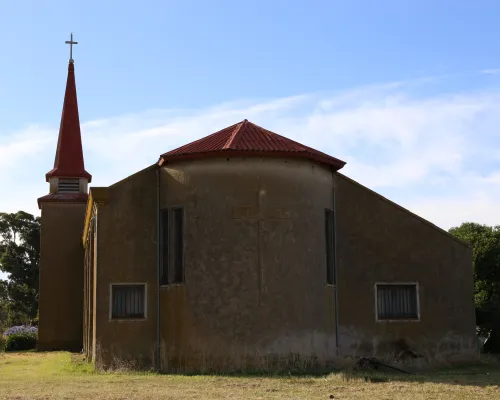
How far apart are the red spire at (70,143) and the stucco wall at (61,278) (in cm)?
171

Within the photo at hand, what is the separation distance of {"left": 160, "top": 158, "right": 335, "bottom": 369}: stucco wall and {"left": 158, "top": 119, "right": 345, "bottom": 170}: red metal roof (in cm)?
30

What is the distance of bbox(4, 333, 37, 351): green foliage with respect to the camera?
41.0 m

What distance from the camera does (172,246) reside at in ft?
76.6

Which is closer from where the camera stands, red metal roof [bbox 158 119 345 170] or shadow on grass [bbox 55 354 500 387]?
shadow on grass [bbox 55 354 500 387]

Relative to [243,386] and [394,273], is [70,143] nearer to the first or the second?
[394,273]

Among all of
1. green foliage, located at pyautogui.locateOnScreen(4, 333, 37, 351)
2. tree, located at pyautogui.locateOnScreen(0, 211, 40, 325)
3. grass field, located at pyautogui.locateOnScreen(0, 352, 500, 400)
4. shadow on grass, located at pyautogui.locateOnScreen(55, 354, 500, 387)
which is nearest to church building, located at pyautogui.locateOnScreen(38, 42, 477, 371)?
shadow on grass, located at pyautogui.locateOnScreen(55, 354, 500, 387)

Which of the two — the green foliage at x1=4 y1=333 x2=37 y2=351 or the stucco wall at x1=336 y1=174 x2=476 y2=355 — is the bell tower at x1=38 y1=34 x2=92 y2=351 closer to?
the green foliage at x1=4 y1=333 x2=37 y2=351

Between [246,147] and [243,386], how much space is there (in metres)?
7.48

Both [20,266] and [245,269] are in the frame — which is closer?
[245,269]

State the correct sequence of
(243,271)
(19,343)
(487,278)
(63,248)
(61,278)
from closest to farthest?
(243,271), (487,278), (61,278), (63,248), (19,343)

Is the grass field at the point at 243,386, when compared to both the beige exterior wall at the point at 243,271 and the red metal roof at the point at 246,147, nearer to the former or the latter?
the beige exterior wall at the point at 243,271

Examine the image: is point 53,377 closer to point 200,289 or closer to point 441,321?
point 200,289

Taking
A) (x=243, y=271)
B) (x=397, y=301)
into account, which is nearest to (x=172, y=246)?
(x=243, y=271)

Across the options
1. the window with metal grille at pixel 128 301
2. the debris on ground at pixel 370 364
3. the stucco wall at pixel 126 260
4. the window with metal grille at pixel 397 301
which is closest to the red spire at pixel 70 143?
the stucco wall at pixel 126 260
